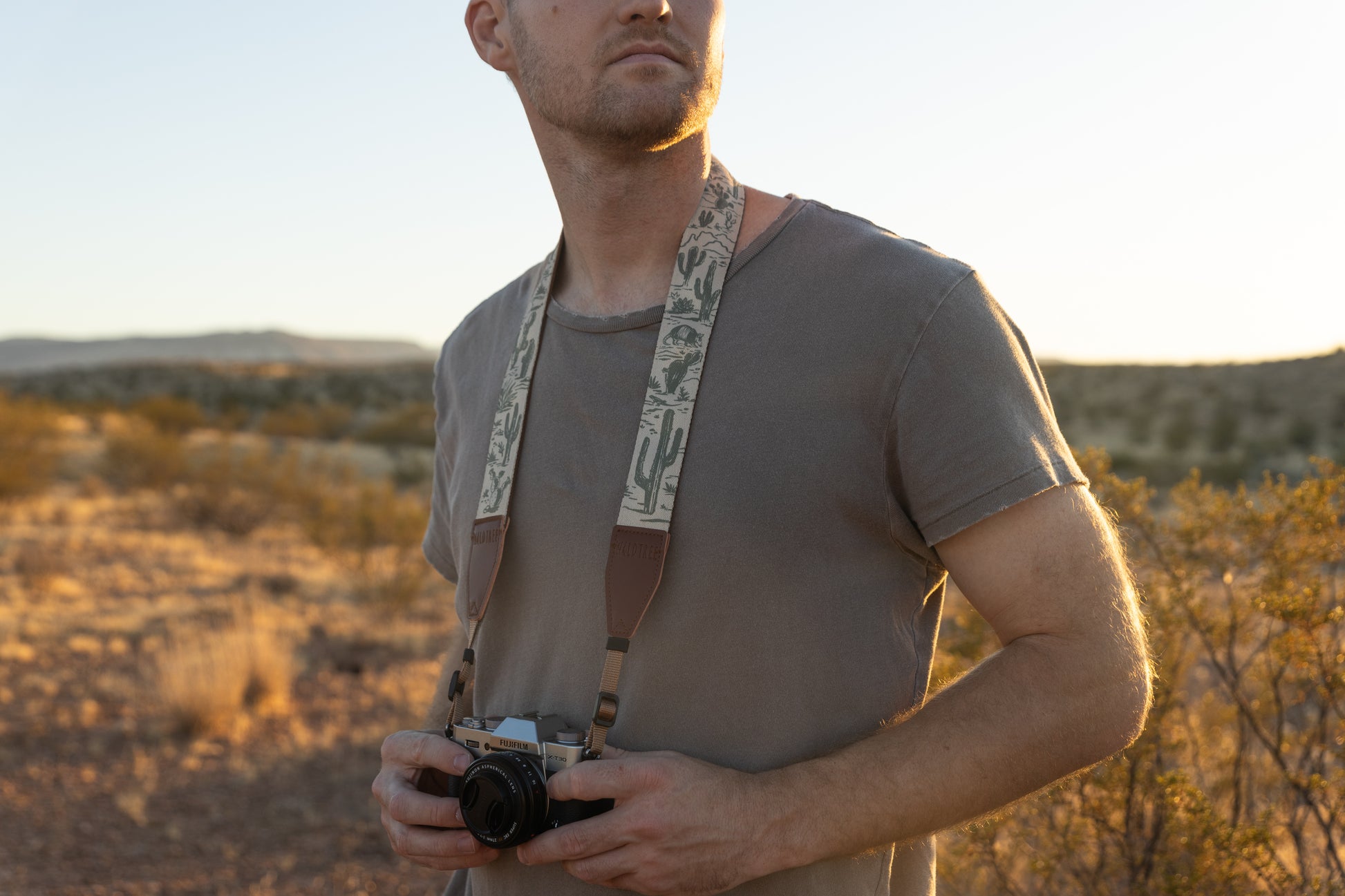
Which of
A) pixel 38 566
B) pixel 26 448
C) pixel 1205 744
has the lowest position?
pixel 38 566

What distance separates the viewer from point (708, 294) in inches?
60.8

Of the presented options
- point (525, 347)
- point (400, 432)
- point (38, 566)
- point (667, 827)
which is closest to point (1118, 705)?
point (667, 827)

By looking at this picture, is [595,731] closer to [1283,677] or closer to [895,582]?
[895,582]

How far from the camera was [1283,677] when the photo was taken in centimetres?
326

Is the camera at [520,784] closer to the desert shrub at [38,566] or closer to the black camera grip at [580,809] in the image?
the black camera grip at [580,809]

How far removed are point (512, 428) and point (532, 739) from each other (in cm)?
54

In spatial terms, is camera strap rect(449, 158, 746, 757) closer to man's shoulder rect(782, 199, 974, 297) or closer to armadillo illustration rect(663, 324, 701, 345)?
armadillo illustration rect(663, 324, 701, 345)

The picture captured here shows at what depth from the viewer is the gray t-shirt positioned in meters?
1.33

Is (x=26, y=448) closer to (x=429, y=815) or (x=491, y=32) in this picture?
(x=491, y=32)

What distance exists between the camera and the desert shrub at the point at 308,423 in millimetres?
28797

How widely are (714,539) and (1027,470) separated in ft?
1.36

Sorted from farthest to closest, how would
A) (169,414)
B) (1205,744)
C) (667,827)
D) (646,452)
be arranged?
(169,414), (1205,744), (646,452), (667,827)

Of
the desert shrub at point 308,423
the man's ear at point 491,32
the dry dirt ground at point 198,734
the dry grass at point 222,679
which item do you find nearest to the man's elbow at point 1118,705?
the man's ear at point 491,32

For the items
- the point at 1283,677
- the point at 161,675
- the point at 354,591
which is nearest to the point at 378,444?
the point at 354,591
